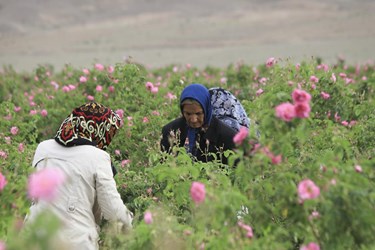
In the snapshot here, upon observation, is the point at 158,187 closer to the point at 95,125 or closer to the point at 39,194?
the point at 95,125

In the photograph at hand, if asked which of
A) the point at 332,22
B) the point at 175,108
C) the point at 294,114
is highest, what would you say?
the point at 294,114

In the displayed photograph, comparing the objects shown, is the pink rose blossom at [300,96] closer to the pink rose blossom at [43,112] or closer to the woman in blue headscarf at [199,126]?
the woman in blue headscarf at [199,126]

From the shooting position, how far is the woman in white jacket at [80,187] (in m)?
4.05

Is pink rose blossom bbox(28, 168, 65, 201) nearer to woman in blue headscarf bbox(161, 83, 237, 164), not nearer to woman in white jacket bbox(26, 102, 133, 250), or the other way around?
woman in white jacket bbox(26, 102, 133, 250)

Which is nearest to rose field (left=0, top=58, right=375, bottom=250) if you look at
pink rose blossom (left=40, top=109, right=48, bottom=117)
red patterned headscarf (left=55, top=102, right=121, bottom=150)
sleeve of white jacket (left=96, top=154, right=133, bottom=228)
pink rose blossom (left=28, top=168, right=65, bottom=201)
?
pink rose blossom (left=28, top=168, right=65, bottom=201)

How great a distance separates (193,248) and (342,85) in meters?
3.95

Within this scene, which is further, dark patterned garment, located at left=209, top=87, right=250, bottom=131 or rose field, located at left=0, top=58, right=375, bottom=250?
dark patterned garment, located at left=209, top=87, right=250, bottom=131

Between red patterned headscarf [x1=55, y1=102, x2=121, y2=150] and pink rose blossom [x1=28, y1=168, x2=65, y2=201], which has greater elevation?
pink rose blossom [x1=28, y1=168, x2=65, y2=201]

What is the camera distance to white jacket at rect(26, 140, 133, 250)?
4055 mm

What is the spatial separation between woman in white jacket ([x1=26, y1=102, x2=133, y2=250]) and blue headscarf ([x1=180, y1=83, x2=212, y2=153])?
55.1 inches

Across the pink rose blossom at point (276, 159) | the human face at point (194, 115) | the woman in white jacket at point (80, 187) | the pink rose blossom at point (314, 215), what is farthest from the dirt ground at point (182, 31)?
the pink rose blossom at point (276, 159)

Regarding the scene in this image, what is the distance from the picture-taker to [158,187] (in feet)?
15.9

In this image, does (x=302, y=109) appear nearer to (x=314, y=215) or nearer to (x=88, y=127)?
(x=314, y=215)

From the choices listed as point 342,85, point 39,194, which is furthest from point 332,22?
point 39,194
